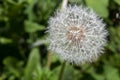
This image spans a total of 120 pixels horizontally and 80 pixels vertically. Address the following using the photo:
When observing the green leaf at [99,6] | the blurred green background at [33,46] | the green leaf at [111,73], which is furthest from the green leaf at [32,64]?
the green leaf at [99,6]

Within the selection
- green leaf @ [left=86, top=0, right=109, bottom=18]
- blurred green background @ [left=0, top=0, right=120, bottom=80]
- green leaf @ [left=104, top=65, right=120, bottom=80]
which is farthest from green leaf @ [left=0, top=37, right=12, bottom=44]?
green leaf @ [left=86, top=0, right=109, bottom=18]

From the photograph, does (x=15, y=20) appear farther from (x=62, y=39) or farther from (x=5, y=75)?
(x=62, y=39)

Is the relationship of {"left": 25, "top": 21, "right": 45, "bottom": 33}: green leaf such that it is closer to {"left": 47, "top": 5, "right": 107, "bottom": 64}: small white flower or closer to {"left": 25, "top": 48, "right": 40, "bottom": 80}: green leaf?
{"left": 25, "top": 48, "right": 40, "bottom": 80}: green leaf

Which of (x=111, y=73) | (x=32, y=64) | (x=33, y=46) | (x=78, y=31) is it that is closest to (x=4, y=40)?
(x=33, y=46)

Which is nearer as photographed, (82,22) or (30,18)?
(82,22)

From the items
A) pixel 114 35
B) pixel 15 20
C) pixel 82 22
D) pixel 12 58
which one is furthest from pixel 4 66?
pixel 82 22

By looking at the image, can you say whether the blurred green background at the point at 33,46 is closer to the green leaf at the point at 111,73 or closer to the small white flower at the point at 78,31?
the green leaf at the point at 111,73
